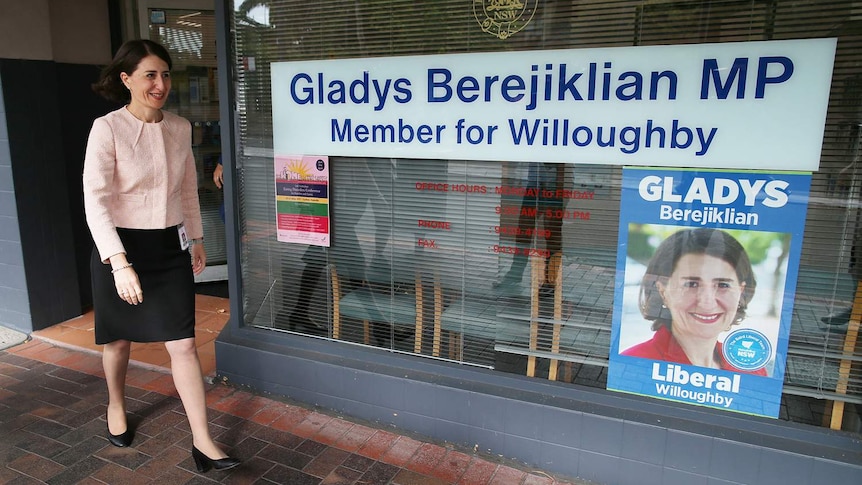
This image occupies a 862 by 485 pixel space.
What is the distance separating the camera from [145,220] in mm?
2715

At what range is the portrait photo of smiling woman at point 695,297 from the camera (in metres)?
2.56

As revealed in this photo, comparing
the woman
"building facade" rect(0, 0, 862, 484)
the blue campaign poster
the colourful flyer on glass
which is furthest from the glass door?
the blue campaign poster

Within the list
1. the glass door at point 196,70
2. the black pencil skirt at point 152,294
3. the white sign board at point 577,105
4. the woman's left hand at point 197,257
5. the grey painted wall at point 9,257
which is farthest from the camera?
the glass door at point 196,70

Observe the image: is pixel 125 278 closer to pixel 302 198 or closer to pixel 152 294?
pixel 152 294

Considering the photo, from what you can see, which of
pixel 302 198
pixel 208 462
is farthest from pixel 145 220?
pixel 208 462

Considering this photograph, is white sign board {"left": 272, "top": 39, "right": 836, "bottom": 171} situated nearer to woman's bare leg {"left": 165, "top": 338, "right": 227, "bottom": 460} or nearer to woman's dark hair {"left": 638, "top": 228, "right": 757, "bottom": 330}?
woman's dark hair {"left": 638, "top": 228, "right": 757, "bottom": 330}

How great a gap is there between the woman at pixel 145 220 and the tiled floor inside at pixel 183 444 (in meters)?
0.23

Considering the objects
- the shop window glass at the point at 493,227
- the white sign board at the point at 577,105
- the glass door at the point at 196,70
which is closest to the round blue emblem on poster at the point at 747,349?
the shop window glass at the point at 493,227

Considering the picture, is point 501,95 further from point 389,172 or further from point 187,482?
point 187,482

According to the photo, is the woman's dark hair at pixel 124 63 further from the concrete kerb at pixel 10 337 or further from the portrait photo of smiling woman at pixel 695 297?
the concrete kerb at pixel 10 337

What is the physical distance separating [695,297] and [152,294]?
8.23 ft

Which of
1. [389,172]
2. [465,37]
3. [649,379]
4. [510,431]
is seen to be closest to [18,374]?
[389,172]

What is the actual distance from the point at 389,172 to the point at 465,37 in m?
0.80

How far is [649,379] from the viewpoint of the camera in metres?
2.78
